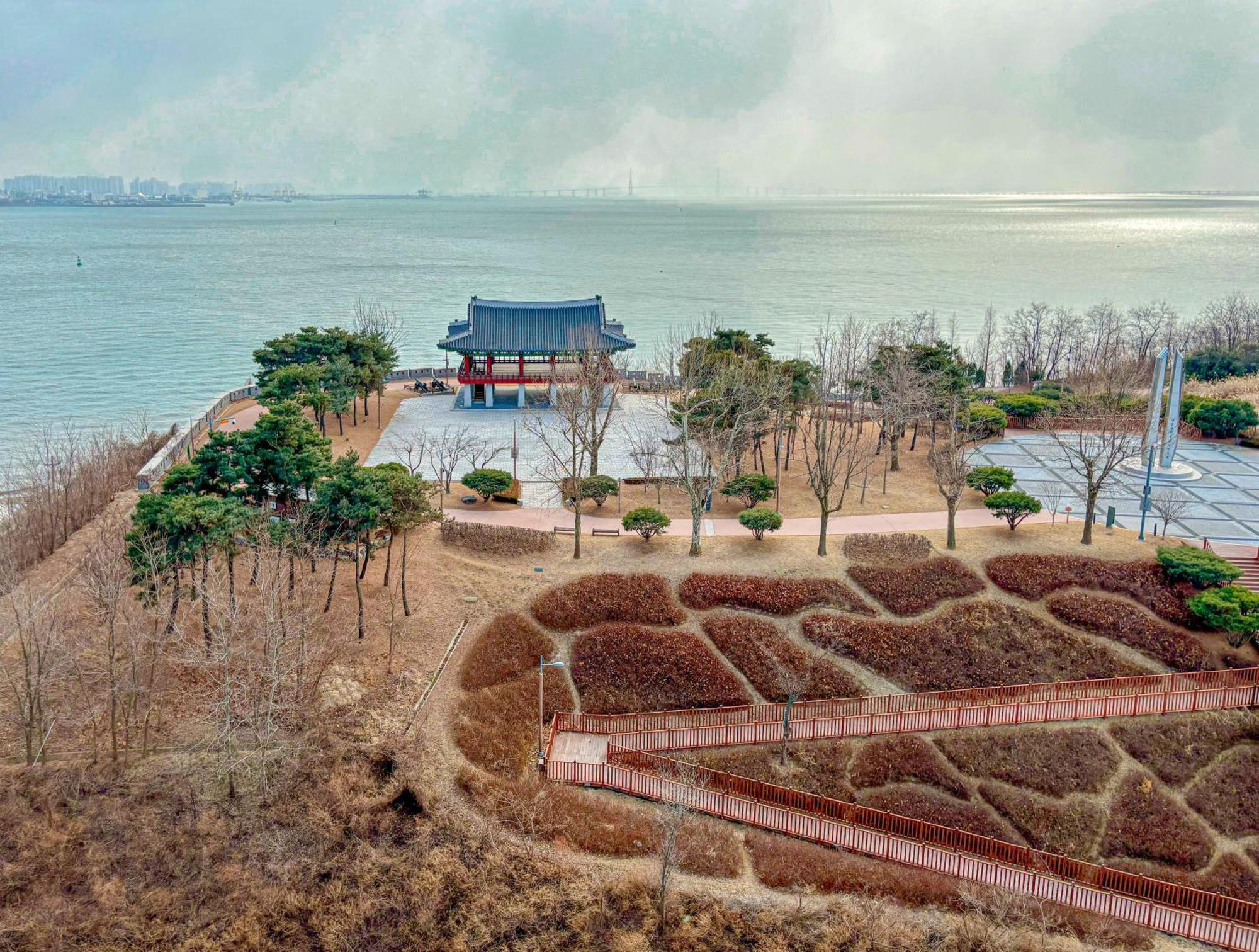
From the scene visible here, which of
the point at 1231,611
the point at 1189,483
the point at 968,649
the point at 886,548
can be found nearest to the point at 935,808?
the point at 968,649

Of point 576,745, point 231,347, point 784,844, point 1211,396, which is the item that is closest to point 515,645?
point 576,745

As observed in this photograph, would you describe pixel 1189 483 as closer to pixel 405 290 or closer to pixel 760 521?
pixel 760 521

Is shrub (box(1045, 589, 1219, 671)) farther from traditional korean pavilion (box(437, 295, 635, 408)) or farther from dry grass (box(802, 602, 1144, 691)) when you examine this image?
traditional korean pavilion (box(437, 295, 635, 408))

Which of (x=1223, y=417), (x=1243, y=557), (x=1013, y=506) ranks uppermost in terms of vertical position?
(x=1223, y=417)

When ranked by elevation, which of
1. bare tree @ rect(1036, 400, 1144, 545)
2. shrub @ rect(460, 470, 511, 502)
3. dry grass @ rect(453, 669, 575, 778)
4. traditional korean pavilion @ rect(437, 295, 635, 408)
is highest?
traditional korean pavilion @ rect(437, 295, 635, 408)

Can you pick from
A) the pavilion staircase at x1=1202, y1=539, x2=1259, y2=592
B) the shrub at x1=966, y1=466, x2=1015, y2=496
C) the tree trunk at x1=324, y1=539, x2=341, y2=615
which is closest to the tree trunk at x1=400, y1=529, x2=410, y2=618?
the tree trunk at x1=324, y1=539, x2=341, y2=615

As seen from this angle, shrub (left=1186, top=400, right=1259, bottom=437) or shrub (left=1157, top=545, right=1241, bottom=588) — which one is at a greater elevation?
shrub (left=1186, top=400, right=1259, bottom=437)
